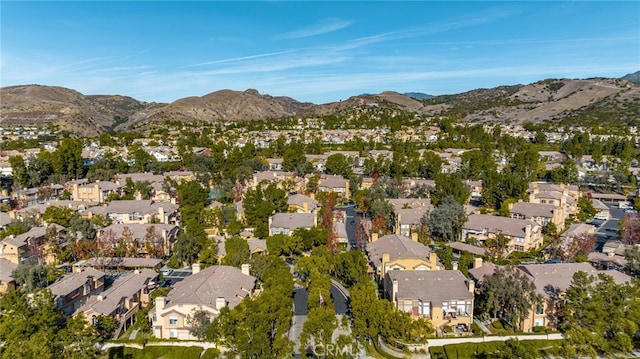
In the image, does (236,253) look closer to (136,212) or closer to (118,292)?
(118,292)

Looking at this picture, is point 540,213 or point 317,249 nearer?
point 317,249

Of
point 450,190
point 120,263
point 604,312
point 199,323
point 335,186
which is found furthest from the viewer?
point 335,186

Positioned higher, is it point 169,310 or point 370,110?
point 370,110

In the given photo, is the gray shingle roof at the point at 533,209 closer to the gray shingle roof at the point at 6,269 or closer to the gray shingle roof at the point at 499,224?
the gray shingle roof at the point at 499,224

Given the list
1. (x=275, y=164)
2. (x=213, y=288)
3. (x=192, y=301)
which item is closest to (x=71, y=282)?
(x=192, y=301)

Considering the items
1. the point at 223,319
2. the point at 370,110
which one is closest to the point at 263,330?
the point at 223,319

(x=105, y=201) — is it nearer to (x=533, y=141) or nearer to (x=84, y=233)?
(x=84, y=233)

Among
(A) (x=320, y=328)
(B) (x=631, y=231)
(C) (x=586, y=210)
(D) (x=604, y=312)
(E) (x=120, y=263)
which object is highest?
(A) (x=320, y=328)
